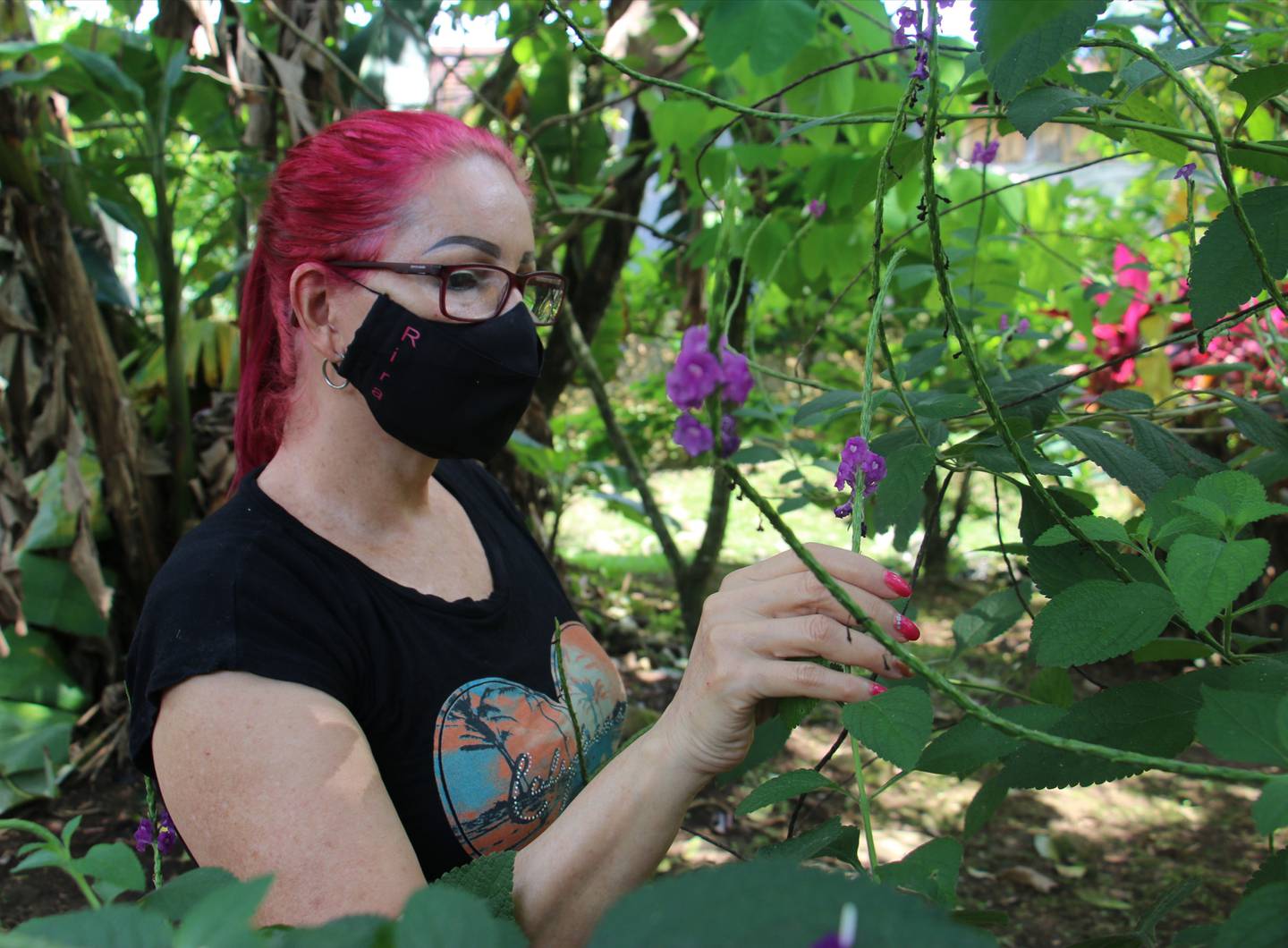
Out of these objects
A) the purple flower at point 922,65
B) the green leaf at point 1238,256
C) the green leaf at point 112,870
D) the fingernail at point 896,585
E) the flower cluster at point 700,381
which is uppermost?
the purple flower at point 922,65

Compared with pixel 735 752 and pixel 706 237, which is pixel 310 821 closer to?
pixel 735 752

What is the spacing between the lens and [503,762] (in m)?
1.62

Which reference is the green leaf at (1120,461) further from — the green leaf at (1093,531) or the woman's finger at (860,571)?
the woman's finger at (860,571)

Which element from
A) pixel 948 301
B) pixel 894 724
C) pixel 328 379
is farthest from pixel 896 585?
pixel 328 379

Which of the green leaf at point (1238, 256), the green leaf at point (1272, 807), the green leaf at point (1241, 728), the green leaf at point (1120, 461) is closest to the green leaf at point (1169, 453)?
the green leaf at point (1120, 461)

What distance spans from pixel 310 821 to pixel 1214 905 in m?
2.62

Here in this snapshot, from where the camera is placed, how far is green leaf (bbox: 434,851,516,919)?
37.3 inches

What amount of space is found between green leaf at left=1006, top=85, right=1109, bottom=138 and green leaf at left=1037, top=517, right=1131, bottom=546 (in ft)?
1.17

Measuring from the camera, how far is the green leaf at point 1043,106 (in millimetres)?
989

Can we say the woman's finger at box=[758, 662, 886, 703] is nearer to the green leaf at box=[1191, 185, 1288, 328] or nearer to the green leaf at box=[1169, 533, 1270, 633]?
the green leaf at box=[1169, 533, 1270, 633]

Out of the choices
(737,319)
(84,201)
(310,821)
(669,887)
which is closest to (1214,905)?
(737,319)

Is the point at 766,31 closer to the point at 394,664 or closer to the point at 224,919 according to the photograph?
the point at 394,664

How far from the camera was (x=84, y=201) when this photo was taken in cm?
428

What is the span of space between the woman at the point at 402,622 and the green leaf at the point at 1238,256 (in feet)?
1.29
